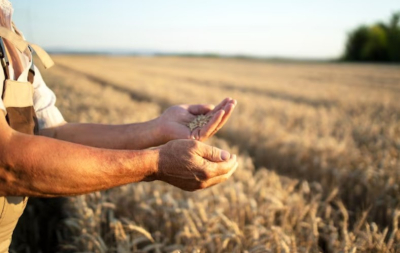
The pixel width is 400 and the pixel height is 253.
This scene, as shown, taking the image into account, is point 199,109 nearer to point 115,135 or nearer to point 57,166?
point 115,135

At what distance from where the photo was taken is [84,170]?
45.0 inches

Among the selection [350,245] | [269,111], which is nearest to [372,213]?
[350,245]

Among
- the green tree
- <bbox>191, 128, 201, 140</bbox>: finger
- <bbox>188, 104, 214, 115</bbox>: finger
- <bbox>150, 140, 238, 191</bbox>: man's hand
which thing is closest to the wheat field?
<bbox>150, 140, 238, 191</bbox>: man's hand

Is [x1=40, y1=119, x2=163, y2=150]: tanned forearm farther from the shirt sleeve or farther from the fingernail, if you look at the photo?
the fingernail

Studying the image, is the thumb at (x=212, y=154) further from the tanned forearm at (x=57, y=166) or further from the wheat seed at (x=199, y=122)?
the wheat seed at (x=199, y=122)

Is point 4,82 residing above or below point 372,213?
above

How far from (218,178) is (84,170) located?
554mm

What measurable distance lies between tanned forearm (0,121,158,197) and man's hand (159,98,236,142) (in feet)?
1.55

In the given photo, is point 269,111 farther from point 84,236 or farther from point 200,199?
point 84,236

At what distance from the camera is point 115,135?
5.96 feet

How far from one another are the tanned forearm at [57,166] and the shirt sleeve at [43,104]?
22.1 inches

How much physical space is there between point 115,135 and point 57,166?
728mm

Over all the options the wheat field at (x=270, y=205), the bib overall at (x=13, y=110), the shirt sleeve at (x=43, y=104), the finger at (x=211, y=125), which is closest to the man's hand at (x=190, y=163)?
the finger at (x=211, y=125)

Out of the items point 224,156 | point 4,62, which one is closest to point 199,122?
point 224,156
